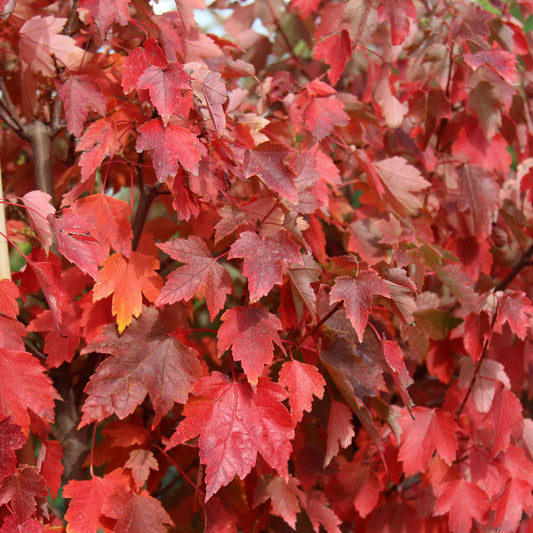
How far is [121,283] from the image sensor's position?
2.45ft

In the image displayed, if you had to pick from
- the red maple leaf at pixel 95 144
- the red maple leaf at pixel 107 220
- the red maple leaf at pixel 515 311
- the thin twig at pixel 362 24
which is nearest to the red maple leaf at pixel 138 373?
the red maple leaf at pixel 107 220

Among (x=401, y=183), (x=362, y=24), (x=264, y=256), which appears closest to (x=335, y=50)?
(x=362, y=24)

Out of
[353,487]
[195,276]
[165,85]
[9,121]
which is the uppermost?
[165,85]

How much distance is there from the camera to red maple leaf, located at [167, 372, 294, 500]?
0.66 m

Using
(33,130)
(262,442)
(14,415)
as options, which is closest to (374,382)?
(262,442)

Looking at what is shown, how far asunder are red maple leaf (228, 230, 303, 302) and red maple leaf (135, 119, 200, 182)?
0.35 feet

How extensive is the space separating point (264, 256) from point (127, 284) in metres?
0.21

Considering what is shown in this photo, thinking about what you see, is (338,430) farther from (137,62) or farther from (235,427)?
(137,62)

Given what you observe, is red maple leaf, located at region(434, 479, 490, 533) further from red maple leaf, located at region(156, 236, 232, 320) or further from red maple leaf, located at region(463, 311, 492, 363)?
red maple leaf, located at region(156, 236, 232, 320)

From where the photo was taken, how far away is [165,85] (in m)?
0.67

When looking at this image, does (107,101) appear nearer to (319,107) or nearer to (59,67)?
(59,67)

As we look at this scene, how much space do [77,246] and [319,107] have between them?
1.56 feet

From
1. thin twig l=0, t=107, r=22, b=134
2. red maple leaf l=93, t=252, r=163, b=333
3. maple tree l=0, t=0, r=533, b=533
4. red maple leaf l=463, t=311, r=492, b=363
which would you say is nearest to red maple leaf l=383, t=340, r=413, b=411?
maple tree l=0, t=0, r=533, b=533

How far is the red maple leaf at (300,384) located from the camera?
704 mm
